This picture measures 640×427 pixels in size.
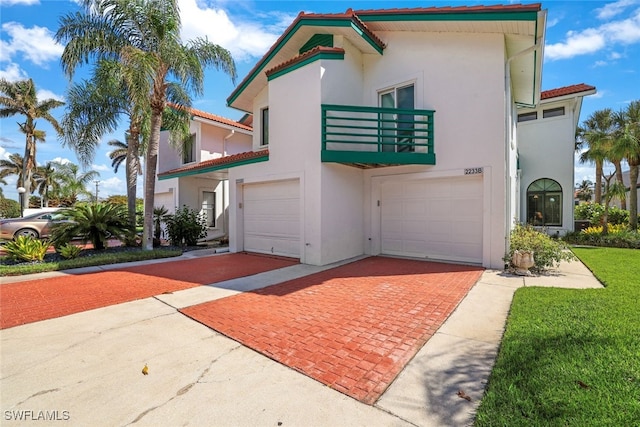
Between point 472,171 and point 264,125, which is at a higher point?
point 264,125

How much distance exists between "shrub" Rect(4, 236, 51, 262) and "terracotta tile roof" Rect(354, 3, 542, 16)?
486 inches

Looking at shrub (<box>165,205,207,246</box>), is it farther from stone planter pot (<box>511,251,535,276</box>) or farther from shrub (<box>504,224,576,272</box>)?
stone planter pot (<box>511,251,535,276</box>)

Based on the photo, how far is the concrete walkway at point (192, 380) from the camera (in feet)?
8.43

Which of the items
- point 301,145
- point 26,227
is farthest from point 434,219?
point 26,227

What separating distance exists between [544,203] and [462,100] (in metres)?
11.7

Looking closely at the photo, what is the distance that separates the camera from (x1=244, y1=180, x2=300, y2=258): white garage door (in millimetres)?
10125

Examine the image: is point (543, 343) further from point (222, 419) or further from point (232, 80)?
point (232, 80)

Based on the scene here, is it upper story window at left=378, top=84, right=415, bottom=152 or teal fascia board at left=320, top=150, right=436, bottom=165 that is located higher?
A: upper story window at left=378, top=84, right=415, bottom=152

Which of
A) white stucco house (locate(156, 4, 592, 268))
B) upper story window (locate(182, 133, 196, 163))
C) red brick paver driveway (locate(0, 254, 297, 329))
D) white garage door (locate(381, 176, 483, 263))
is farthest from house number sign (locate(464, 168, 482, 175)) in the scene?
upper story window (locate(182, 133, 196, 163))

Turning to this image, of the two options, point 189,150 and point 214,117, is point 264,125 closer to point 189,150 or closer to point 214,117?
point 214,117

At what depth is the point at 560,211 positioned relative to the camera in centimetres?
1630

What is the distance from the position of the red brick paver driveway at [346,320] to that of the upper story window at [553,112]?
13853mm

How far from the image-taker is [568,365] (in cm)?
314

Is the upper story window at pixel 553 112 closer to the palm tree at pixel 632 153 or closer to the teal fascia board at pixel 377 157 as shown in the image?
the palm tree at pixel 632 153
